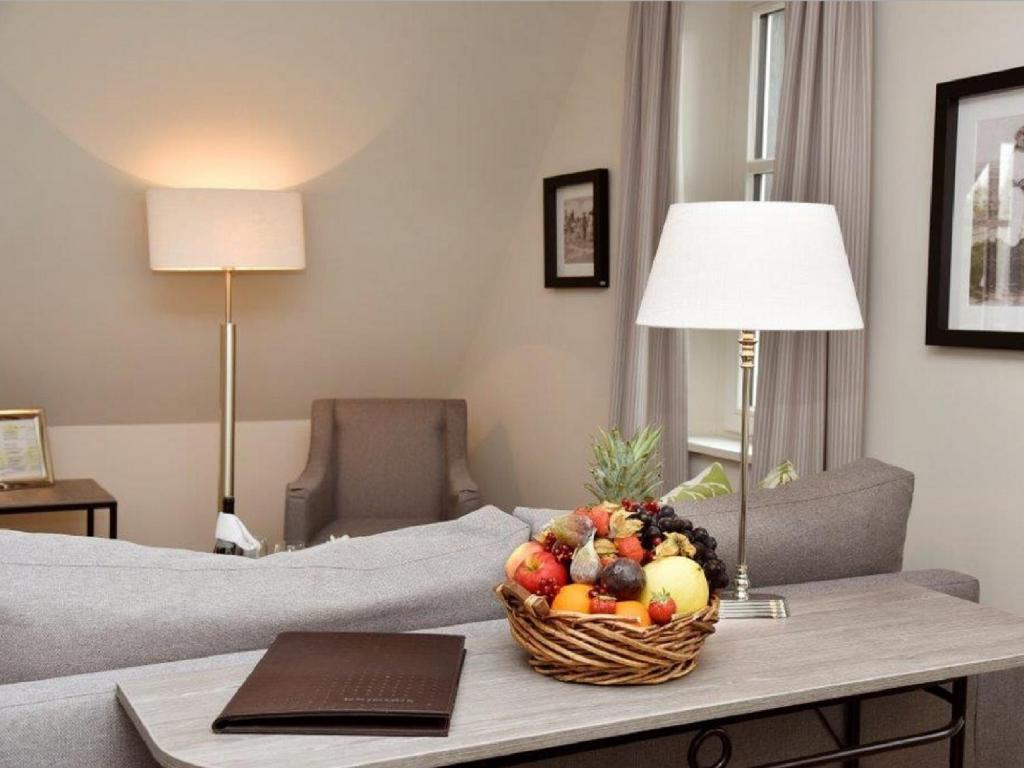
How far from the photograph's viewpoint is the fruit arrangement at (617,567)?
5.19 ft

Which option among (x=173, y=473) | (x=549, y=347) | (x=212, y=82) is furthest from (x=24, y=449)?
(x=549, y=347)

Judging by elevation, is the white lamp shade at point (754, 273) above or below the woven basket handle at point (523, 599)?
above

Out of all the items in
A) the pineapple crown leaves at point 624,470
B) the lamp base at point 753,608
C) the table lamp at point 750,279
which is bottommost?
the lamp base at point 753,608

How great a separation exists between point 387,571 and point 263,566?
0.63 ft

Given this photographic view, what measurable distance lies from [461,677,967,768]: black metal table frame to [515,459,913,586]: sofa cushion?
292 mm

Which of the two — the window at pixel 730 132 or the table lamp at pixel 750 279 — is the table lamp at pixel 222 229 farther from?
the table lamp at pixel 750 279

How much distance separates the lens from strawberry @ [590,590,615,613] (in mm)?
1570

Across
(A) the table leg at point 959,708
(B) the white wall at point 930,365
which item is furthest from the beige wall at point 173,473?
(A) the table leg at point 959,708

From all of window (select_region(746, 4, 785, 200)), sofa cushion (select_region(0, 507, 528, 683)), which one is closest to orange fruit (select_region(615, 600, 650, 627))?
sofa cushion (select_region(0, 507, 528, 683))

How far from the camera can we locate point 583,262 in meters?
4.54

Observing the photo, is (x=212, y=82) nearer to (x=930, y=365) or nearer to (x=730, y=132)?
(x=730, y=132)

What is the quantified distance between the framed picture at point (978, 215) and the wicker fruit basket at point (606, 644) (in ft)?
5.10

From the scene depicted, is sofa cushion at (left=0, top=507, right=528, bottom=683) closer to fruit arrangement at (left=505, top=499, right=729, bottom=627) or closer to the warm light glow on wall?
fruit arrangement at (left=505, top=499, right=729, bottom=627)

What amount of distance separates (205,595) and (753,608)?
2.89ft
